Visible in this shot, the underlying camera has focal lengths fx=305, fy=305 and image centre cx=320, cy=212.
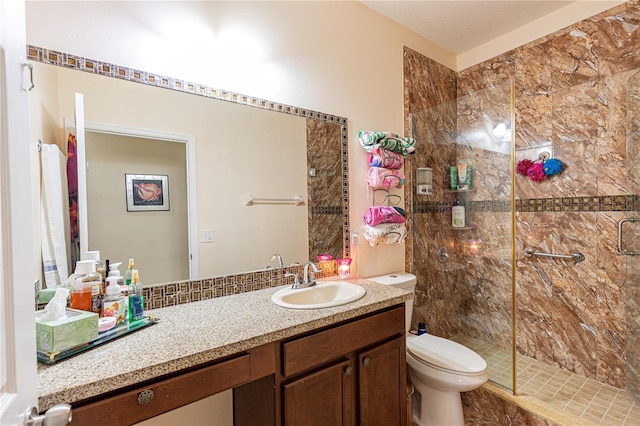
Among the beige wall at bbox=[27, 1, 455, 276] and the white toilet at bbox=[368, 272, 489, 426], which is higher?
the beige wall at bbox=[27, 1, 455, 276]

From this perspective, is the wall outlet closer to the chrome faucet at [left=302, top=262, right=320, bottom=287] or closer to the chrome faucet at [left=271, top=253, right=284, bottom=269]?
the chrome faucet at [left=271, top=253, right=284, bottom=269]

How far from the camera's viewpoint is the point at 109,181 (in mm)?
1256

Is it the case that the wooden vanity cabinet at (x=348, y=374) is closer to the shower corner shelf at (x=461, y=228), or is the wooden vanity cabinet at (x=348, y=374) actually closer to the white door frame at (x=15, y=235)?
the white door frame at (x=15, y=235)

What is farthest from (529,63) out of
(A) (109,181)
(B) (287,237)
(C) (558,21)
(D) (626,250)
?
(A) (109,181)

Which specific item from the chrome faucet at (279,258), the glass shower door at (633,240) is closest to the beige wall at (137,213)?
the chrome faucet at (279,258)

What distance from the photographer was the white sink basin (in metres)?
1.48

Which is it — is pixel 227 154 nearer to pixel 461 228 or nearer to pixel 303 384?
pixel 303 384

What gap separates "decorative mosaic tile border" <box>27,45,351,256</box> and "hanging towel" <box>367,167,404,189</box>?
18cm

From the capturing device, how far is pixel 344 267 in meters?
1.92

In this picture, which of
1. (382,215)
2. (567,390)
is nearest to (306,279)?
(382,215)

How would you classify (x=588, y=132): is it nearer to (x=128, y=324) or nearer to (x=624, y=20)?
(x=624, y=20)

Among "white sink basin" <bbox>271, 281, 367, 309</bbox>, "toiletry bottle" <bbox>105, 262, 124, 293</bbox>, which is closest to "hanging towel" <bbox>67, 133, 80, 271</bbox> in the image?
"toiletry bottle" <bbox>105, 262, 124, 293</bbox>

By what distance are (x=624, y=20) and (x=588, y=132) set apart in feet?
2.30

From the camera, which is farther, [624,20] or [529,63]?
[529,63]
